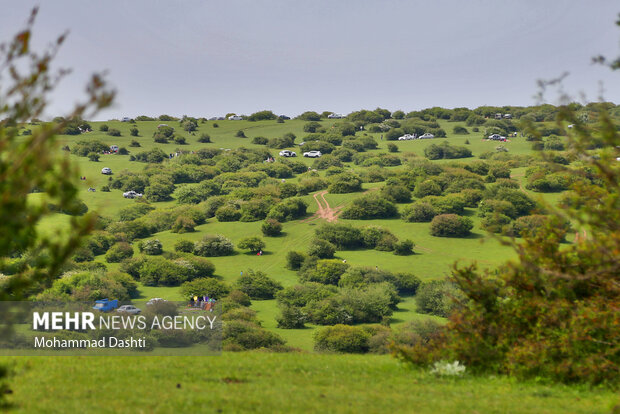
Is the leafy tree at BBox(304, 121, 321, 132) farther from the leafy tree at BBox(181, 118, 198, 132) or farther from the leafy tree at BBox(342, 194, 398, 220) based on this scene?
the leafy tree at BBox(342, 194, 398, 220)

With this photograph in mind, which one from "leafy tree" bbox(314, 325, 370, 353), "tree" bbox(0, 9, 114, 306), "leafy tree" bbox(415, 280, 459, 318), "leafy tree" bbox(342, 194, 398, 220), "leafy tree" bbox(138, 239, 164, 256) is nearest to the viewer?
"tree" bbox(0, 9, 114, 306)

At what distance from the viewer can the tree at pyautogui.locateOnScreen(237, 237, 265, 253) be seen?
204ft

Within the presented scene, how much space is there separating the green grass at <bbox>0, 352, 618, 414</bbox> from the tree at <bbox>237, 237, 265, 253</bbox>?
49578 mm

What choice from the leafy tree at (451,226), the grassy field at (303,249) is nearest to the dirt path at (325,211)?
the grassy field at (303,249)

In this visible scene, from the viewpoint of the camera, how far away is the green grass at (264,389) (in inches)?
330

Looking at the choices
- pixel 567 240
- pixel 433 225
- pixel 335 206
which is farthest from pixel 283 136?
pixel 567 240

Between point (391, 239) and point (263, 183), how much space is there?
4295cm

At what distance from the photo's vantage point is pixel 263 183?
100562 mm

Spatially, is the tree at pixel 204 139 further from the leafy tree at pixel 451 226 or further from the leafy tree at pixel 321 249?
the leafy tree at pixel 451 226

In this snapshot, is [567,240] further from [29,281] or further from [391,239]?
[29,281]

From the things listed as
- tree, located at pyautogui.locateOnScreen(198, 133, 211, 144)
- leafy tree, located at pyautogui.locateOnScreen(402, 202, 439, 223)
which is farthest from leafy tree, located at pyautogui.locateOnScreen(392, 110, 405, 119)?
leafy tree, located at pyautogui.locateOnScreen(402, 202, 439, 223)

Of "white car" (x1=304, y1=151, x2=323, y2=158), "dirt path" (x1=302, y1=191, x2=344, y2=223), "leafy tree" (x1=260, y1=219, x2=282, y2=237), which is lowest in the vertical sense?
"leafy tree" (x1=260, y1=219, x2=282, y2=237)

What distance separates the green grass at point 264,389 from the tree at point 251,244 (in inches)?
1952

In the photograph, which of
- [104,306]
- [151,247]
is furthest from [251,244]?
[104,306]
